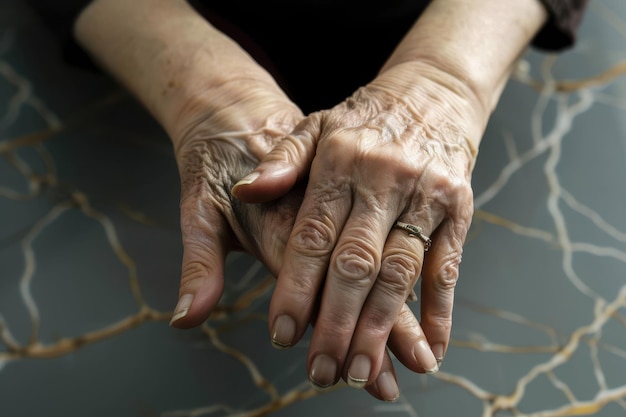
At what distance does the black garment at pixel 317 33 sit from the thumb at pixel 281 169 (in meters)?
0.33

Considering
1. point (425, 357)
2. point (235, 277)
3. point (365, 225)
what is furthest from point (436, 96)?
point (235, 277)

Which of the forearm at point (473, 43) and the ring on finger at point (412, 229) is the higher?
the forearm at point (473, 43)

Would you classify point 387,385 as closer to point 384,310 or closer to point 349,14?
point 384,310

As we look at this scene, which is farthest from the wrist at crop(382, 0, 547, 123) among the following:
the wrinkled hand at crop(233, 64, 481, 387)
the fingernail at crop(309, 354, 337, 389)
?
the fingernail at crop(309, 354, 337, 389)

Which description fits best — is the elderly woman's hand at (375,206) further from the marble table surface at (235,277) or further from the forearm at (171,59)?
the marble table surface at (235,277)

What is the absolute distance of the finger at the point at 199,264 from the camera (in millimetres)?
713

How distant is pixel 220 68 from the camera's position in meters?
0.88

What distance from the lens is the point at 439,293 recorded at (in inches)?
28.7

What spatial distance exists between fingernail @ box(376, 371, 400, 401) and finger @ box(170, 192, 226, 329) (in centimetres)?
22

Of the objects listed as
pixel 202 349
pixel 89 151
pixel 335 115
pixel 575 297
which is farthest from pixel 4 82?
pixel 575 297

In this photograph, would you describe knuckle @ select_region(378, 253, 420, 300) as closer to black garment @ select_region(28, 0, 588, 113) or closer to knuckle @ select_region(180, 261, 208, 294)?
knuckle @ select_region(180, 261, 208, 294)

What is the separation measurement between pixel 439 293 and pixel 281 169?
0.80ft

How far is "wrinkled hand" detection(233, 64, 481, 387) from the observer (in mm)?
667

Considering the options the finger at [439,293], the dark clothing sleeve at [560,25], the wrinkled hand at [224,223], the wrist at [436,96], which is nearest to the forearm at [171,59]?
the wrinkled hand at [224,223]
